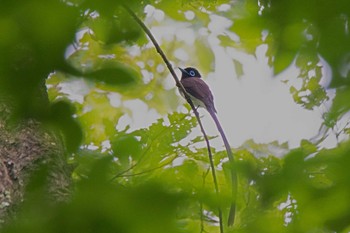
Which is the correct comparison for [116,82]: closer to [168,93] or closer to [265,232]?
[265,232]

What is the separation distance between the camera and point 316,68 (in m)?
0.73

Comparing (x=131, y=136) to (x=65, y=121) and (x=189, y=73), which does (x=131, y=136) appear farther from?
(x=189, y=73)

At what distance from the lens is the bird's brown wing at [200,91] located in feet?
13.3

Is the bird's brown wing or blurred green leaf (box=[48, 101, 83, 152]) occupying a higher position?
the bird's brown wing

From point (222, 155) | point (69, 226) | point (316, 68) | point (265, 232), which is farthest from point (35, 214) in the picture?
point (222, 155)

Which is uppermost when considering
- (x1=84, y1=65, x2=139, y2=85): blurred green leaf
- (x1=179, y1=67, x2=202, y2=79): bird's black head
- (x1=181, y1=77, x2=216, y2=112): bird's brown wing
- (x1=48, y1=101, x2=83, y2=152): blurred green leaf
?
(x1=179, y1=67, x2=202, y2=79): bird's black head

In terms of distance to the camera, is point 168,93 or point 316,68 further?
point 168,93

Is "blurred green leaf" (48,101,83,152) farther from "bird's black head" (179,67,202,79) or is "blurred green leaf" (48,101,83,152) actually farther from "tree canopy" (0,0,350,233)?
"bird's black head" (179,67,202,79)

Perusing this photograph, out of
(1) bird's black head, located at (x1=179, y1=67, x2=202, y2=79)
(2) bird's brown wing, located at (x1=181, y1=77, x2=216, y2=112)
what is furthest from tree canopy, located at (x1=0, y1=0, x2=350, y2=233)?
(1) bird's black head, located at (x1=179, y1=67, x2=202, y2=79)

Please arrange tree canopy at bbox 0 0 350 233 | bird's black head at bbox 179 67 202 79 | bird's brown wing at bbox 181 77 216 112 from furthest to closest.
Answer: bird's black head at bbox 179 67 202 79, bird's brown wing at bbox 181 77 216 112, tree canopy at bbox 0 0 350 233

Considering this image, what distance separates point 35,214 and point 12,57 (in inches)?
5.7

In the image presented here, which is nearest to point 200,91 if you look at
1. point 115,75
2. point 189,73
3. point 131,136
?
point 189,73

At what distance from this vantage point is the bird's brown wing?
4039 millimetres

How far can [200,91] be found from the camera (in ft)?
13.6
